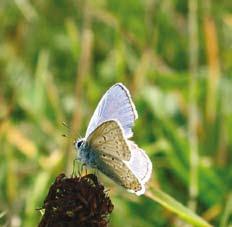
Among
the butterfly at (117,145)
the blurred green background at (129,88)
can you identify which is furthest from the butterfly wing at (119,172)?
the blurred green background at (129,88)

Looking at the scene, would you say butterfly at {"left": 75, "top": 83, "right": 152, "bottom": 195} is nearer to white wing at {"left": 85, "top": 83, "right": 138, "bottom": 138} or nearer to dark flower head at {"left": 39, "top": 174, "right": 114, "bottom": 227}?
white wing at {"left": 85, "top": 83, "right": 138, "bottom": 138}

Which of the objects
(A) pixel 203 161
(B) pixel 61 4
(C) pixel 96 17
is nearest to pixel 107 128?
(A) pixel 203 161

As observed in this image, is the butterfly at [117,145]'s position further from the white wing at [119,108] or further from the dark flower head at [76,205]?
the dark flower head at [76,205]

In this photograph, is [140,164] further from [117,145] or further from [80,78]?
[80,78]

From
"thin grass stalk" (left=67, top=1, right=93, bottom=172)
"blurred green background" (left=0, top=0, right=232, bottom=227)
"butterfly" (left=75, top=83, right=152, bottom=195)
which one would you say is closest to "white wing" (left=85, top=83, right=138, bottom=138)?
"butterfly" (left=75, top=83, right=152, bottom=195)

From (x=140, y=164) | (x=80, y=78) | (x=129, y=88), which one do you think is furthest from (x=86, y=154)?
(x=129, y=88)

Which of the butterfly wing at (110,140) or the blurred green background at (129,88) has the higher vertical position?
the butterfly wing at (110,140)

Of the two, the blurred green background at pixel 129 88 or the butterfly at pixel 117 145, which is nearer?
the butterfly at pixel 117 145
